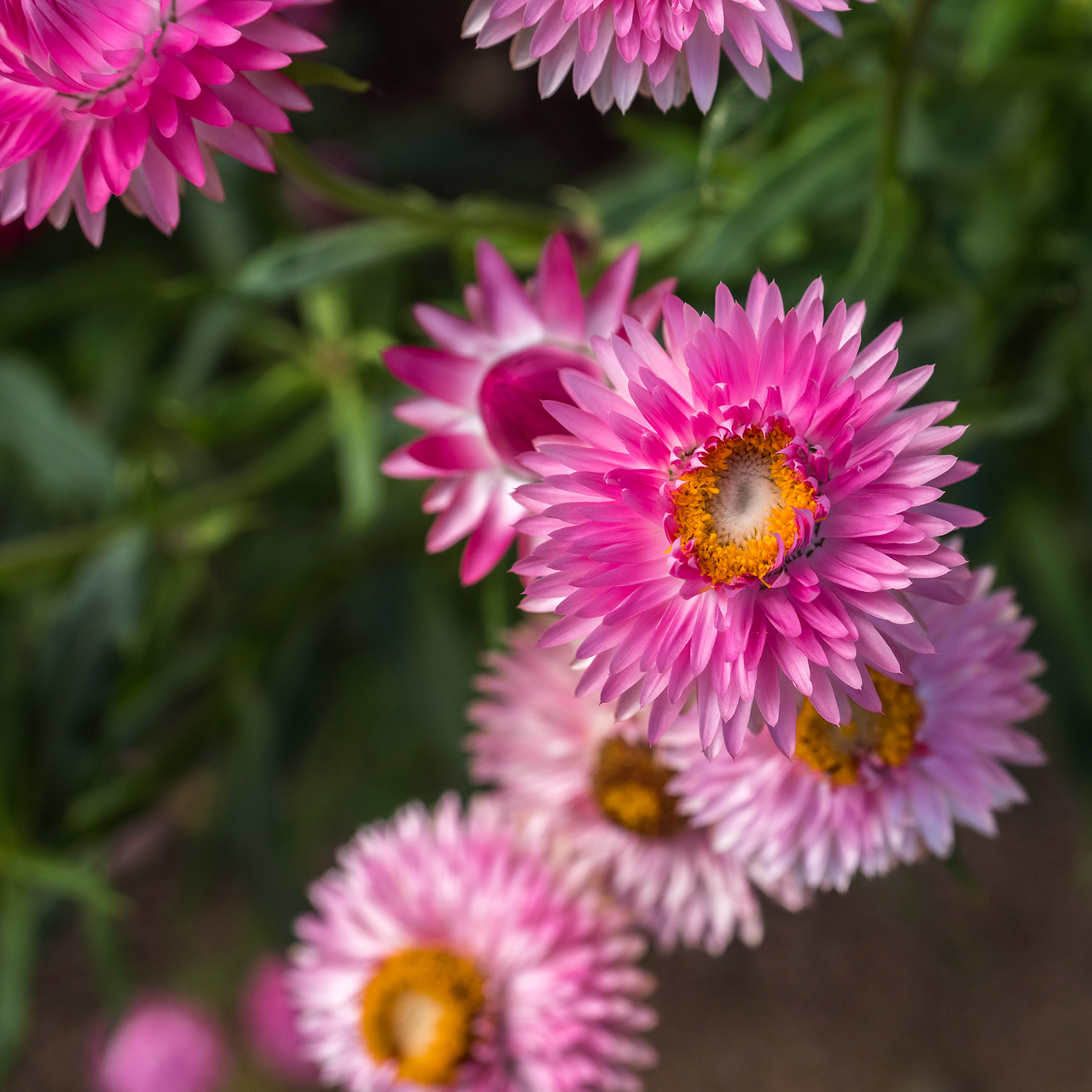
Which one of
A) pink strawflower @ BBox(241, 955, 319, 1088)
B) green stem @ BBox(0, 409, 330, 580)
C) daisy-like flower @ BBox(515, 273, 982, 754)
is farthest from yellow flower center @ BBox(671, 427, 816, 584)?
pink strawflower @ BBox(241, 955, 319, 1088)

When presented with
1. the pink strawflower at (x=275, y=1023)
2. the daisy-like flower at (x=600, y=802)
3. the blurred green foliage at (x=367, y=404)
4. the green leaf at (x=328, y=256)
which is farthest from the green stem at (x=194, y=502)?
the pink strawflower at (x=275, y=1023)

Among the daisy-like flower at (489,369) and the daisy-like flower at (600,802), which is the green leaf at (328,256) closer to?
the daisy-like flower at (489,369)

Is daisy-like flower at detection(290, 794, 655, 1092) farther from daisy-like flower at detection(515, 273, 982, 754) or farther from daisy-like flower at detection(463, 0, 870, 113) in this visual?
daisy-like flower at detection(463, 0, 870, 113)

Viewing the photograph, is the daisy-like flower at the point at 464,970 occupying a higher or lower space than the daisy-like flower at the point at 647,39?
lower

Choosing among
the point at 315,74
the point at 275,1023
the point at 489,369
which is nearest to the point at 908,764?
the point at 489,369

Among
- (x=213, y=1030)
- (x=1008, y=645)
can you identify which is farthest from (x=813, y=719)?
(x=213, y=1030)

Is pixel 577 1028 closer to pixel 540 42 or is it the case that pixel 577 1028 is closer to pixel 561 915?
pixel 561 915
